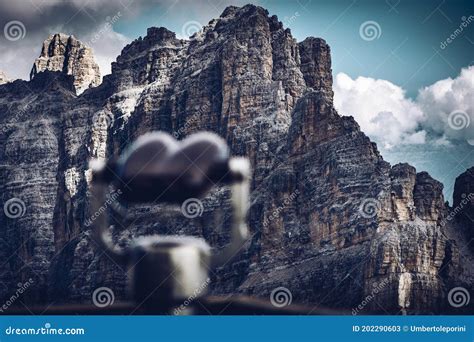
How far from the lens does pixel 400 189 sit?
144125 mm

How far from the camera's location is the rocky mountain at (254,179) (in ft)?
463

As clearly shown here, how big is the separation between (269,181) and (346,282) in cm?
1978

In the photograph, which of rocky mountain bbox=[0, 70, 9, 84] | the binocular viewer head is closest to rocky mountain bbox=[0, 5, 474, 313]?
the binocular viewer head

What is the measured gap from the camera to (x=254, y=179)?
157 metres

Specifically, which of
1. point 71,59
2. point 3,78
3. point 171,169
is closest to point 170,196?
point 171,169

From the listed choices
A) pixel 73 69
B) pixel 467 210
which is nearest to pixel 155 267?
Result: pixel 467 210

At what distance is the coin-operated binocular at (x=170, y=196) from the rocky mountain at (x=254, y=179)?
1681 mm

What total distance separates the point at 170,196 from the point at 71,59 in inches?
1657

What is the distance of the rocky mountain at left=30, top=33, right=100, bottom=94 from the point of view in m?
192

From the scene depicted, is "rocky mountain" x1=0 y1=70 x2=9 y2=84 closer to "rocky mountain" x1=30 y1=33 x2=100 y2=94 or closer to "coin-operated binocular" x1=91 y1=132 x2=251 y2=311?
"rocky mountain" x1=30 y1=33 x2=100 y2=94

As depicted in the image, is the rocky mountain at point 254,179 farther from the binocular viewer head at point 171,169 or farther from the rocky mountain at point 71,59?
Result: the binocular viewer head at point 171,169

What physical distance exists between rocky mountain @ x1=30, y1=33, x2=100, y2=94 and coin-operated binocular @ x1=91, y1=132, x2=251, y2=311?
29614 millimetres

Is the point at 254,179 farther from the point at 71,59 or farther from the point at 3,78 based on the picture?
the point at 3,78

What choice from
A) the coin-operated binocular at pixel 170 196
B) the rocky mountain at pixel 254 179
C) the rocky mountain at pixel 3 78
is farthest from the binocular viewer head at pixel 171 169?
the rocky mountain at pixel 3 78
